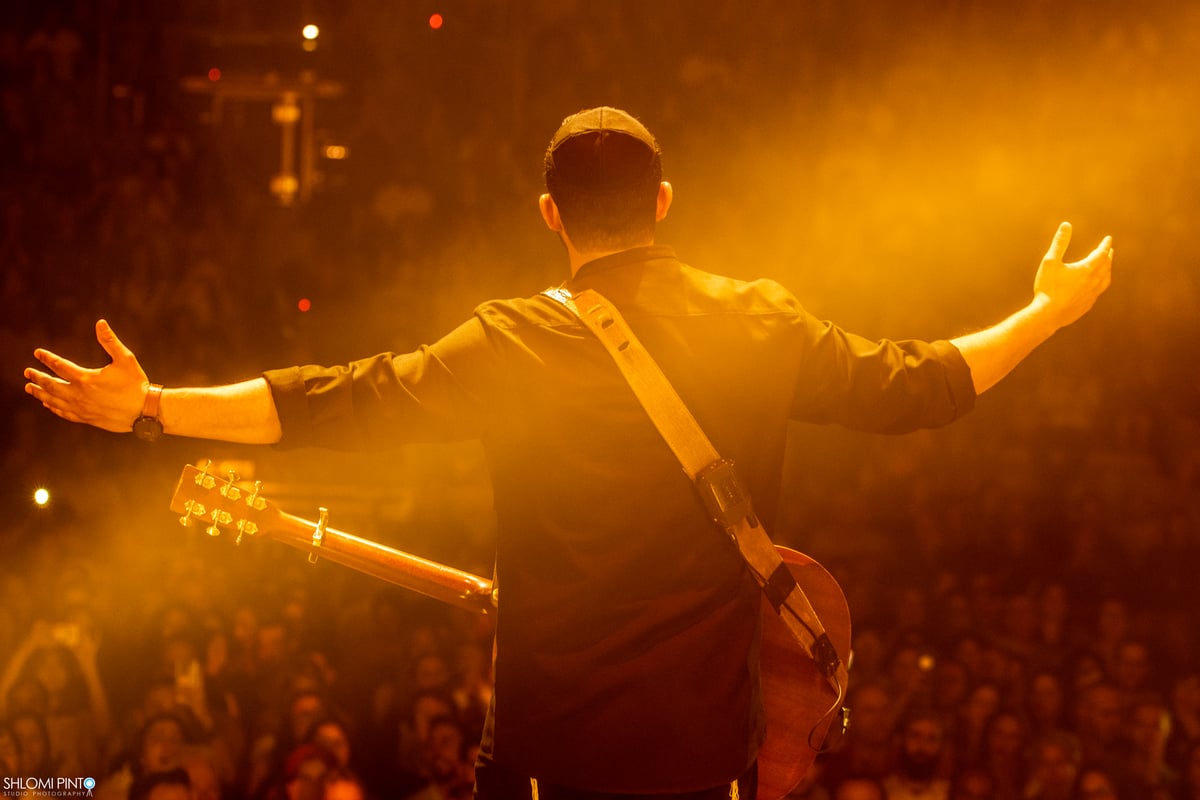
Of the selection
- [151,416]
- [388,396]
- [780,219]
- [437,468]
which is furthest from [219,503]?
[780,219]

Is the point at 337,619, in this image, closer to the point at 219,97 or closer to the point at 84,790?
the point at 84,790

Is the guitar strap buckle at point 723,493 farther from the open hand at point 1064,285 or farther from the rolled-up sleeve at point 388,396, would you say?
the open hand at point 1064,285

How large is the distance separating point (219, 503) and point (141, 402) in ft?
1.94

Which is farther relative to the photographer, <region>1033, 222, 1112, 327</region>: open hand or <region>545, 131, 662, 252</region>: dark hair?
<region>1033, 222, 1112, 327</region>: open hand

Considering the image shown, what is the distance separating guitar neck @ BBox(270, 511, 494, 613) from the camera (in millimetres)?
2230

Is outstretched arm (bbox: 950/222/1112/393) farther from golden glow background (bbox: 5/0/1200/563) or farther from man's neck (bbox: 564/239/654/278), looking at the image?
golden glow background (bbox: 5/0/1200/563)

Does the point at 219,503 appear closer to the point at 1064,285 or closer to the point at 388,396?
the point at 388,396

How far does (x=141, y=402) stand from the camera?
154 cm

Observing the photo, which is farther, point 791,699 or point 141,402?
point 791,699

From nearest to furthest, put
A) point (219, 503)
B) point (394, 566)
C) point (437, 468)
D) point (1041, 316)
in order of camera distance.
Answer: point (1041, 316) < point (219, 503) < point (394, 566) < point (437, 468)

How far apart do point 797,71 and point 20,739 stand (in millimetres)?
6313

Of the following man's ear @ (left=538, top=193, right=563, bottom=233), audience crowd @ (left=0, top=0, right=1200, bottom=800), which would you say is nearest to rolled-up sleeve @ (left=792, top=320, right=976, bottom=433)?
man's ear @ (left=538, top=193, right=563, bottom=233)

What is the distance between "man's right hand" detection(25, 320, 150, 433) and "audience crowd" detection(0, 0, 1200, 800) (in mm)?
2809

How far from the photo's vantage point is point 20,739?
4734 mm
